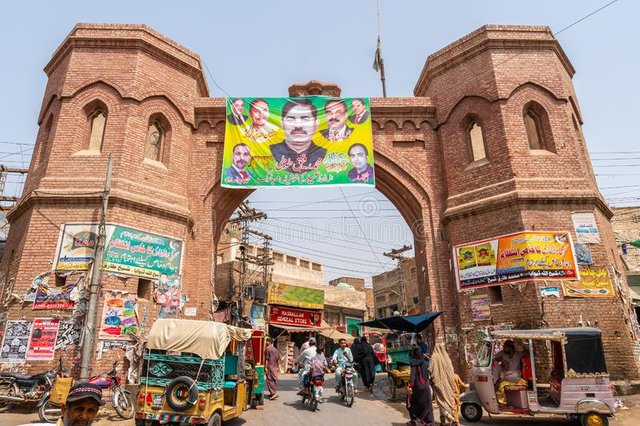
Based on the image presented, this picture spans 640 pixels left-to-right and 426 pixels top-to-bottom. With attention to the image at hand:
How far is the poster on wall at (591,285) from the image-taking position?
36.5ft

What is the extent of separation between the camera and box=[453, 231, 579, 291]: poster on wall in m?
11.3

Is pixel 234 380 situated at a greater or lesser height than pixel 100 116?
lesser

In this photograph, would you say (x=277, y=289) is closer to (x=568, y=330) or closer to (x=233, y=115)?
(x=233, y=115)

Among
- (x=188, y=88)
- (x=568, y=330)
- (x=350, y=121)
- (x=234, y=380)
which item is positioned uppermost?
(x=188, y=88)

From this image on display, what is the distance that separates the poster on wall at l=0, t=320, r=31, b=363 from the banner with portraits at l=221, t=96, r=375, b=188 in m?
6.67

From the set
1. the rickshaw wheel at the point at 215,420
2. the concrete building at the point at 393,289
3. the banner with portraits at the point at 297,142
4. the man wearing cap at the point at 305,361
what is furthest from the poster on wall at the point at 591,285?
the concrete building at the point at 393,289

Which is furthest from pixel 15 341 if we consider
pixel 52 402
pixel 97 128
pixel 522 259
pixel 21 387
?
pixel 522 259

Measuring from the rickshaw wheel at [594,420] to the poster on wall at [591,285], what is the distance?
391cm

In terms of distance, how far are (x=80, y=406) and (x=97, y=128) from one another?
12.3m

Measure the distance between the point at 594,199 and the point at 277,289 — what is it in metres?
20.8

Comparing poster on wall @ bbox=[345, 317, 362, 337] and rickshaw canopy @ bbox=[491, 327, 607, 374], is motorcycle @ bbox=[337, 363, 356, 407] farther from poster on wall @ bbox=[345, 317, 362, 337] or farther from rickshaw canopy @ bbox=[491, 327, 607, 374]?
poster on wall @ bbox=[345, 317, 362, 337]

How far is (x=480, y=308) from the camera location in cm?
1205

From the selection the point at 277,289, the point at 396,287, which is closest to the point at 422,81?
the point at 277,289

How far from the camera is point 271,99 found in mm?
15055
